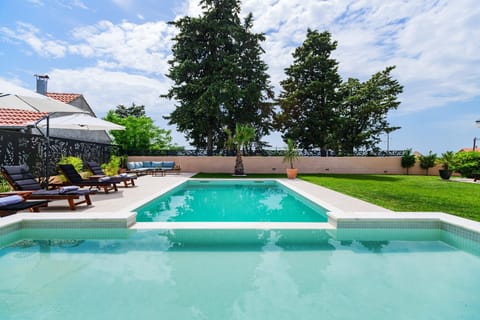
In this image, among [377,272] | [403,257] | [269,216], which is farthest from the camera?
[269,216]

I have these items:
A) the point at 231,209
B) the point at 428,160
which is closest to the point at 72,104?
the point at 231,209

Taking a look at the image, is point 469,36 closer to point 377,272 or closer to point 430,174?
point 430,174

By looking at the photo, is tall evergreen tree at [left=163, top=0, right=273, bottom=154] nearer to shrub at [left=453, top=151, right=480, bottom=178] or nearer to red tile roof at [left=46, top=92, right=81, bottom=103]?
red tile roof at [left=46, top=92, right=81, bottom=103]

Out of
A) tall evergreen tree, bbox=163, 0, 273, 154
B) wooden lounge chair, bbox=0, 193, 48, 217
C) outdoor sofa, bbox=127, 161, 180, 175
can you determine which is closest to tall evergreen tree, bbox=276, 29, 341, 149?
tall evergreen tree, bbox=163, 0, 273, 154

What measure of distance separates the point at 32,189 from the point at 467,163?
67.4 feet

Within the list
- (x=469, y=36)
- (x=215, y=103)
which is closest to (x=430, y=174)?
(x=469, y=36)

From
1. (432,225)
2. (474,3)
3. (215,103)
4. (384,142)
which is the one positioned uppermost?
(474,3)

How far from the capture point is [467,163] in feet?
52.4

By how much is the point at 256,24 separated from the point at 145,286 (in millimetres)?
22830

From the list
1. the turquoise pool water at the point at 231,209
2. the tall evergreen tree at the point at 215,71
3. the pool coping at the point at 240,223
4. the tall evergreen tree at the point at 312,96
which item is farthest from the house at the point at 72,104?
the tall evergreen tree at the point at 312,96

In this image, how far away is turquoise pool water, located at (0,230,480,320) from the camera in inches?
110

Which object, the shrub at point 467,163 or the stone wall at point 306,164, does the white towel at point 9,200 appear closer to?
the stone wall at point 306,164

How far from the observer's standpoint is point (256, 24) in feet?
72.8

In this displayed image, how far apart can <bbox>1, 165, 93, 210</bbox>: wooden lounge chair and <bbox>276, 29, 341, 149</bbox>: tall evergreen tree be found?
19.6 m
